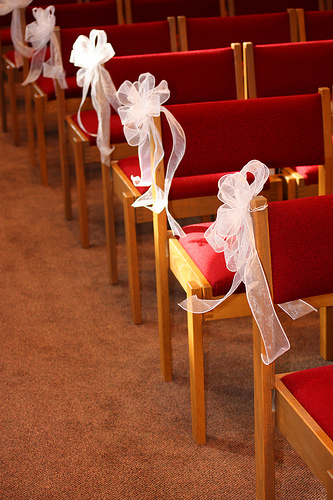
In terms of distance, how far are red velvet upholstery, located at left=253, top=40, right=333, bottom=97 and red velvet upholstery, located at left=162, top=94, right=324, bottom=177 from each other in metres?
0.73

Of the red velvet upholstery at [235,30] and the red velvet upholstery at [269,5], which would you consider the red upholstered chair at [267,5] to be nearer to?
the red velvet upholstery at [269,5]

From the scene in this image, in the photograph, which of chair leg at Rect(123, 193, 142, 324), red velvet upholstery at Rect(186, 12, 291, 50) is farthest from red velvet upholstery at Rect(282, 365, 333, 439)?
red velvet upholstery at Rect(186, 12, 291, 50)

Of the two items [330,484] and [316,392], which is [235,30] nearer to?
[316,392]

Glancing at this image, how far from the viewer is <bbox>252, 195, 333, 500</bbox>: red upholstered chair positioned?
4.94ft

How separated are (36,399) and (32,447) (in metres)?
0.27

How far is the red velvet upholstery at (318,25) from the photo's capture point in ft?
12.9

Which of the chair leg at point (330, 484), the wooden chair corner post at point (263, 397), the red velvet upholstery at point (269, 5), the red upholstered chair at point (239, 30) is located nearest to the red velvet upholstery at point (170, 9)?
the red velvet upholstery at point (269, 5)

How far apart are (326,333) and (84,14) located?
2873 millimetres

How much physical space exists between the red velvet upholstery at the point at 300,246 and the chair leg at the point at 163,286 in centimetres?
80

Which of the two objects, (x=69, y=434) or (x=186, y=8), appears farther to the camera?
(x=186, y=8)

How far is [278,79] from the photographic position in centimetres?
321

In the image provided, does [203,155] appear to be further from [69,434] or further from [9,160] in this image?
[9,160]

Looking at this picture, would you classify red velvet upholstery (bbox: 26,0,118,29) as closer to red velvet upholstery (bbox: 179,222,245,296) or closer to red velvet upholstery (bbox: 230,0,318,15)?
red velvet upholstery (bbox: 230,0,318,15)

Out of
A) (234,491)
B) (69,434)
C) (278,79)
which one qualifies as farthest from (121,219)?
(234,491)
